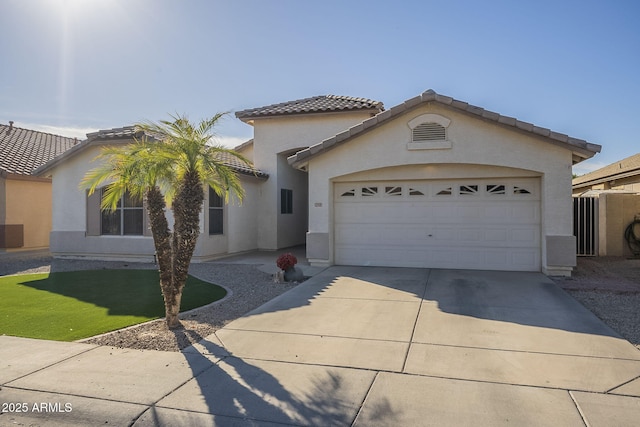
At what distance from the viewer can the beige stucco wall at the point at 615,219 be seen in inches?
594

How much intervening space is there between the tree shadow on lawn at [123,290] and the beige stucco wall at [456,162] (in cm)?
437

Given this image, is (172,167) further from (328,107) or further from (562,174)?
(328,107)

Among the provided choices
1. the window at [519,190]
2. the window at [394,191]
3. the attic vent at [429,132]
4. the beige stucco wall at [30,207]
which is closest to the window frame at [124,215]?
the beige stucco wall at [30,207]

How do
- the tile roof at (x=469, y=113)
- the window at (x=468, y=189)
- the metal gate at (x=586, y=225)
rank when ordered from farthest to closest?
1. the metal gate at (x=586, y=225)
2. the window at (x=468, y=189)
3. the tile roof at (x=469, y=113)

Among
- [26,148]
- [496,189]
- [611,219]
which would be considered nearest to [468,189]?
[496,189]

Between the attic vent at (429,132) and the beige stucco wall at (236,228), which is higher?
the attic vent at (429,132)

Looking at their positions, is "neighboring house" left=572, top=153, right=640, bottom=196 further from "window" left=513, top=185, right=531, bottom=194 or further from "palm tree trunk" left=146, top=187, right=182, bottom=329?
"palm tree trunk" left=146, top=187, right=182, bottom=329

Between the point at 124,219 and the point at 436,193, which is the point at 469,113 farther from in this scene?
the point at 124,219

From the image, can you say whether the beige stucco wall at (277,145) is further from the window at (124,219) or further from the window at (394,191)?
the window at (394,191)

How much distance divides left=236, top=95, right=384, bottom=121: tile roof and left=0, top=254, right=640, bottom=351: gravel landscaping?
6895 mm

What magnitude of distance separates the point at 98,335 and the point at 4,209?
14.5 metres

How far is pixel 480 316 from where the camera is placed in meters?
7.80

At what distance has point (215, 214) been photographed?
15953mm

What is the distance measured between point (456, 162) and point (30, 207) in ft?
56.4
